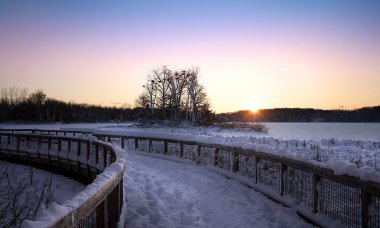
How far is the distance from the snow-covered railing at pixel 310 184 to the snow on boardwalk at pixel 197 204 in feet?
1.06

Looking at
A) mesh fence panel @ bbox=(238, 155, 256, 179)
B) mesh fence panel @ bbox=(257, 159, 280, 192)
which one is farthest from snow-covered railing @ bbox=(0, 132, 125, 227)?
mesh fence panel @ bbox=(238, 155, 256, 179)

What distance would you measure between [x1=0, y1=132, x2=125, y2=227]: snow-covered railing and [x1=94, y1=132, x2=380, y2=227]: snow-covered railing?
3.59m

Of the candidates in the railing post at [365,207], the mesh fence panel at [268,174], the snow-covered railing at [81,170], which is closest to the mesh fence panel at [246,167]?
the mesh fence panel at [268,174]

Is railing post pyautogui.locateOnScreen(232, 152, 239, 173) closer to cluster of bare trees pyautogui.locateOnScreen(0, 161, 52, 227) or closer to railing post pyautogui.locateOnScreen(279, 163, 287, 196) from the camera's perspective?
railing post pyautogui.locateOnScreen(279, 163, 287, 196)

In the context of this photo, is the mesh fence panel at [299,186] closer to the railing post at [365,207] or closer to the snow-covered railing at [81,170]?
the railing post at [365,207]

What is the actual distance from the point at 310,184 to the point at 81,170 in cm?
1077

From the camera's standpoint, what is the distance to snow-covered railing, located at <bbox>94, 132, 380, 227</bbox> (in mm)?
5371

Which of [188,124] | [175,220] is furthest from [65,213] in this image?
[188,124]

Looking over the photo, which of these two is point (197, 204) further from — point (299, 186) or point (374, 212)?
point (374, 212)

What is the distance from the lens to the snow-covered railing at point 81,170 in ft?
11.1

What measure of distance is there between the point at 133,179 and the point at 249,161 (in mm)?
3639

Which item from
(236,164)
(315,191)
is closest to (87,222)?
(315,191)

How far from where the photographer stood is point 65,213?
127 inches

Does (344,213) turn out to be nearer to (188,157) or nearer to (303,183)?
(303,183)
